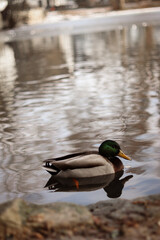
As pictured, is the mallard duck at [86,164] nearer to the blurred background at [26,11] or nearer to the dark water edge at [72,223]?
the dark water edge at [72,223]

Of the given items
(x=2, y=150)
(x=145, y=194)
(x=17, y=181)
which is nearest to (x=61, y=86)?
(x=2, y=150)

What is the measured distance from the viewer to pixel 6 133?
772 cm

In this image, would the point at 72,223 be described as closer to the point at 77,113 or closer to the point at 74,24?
the point at 77,113

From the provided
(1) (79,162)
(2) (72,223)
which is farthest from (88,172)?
(2) (72,223)

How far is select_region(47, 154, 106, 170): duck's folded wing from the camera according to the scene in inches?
201

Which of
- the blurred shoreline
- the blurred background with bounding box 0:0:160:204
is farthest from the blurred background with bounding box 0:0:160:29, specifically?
the blurred background with bounding box 0:0:160:204

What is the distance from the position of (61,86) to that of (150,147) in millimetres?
5512

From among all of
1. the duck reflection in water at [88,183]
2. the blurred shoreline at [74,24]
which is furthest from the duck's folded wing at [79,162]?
the blurred shoreline at [74,24]

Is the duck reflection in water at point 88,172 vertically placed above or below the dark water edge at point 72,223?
below

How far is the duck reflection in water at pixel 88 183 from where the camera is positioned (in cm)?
527

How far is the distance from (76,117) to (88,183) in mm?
3085

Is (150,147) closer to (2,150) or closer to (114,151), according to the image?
(114,151)

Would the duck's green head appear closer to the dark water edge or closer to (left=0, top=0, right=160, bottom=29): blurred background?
the dark water edge

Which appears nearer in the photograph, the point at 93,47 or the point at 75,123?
the point at 75,123
